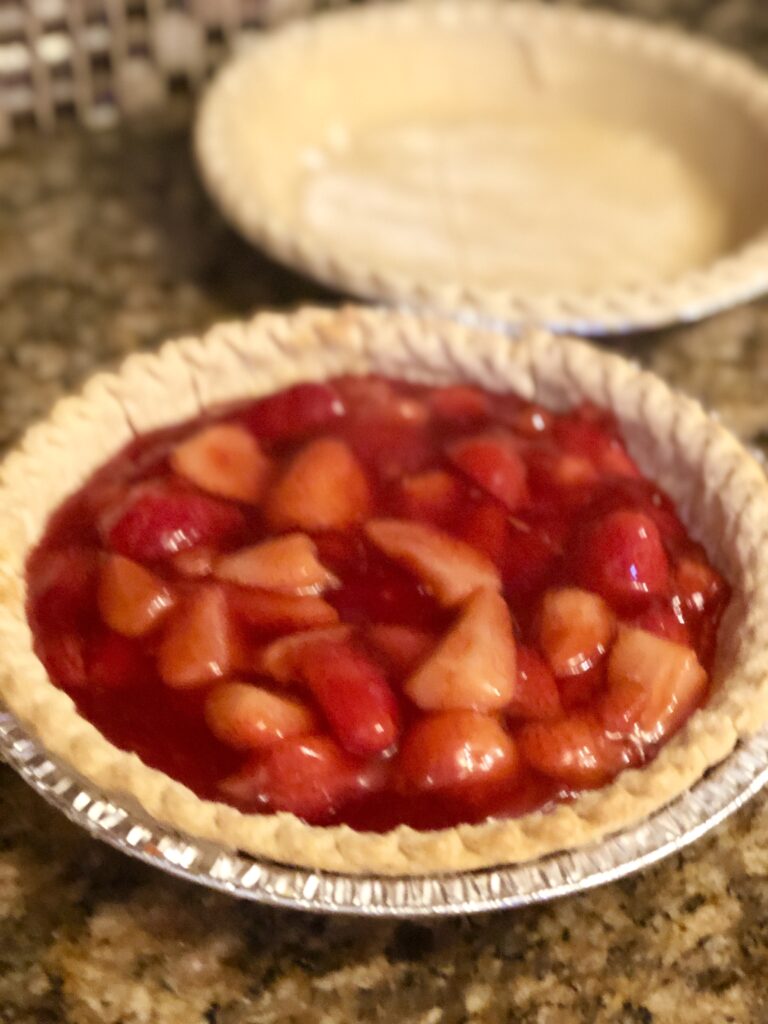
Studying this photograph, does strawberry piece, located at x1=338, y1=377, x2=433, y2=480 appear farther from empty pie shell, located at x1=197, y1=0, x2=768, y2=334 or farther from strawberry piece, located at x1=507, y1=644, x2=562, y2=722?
strawberry piece, located at x1=507, y1=644, x2=562, y2=722

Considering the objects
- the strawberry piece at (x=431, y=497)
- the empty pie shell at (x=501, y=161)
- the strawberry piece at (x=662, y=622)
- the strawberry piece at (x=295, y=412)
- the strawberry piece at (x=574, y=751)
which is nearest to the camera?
the strawberry piece at (x=574, y=751)

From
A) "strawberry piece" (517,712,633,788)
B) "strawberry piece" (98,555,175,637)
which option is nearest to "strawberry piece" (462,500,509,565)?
"strawberry piece" (517,712,633,788)

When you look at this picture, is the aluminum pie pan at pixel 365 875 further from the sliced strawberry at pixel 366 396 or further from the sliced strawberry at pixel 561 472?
the sliced strawberry at pixel 366 396

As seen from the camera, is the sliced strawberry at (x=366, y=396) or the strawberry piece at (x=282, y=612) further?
the sliced strawberry at (x=366, y=396)

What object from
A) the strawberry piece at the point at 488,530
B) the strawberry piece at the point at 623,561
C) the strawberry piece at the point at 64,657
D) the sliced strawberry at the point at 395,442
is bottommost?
the strawberry piece at the point at 64,657

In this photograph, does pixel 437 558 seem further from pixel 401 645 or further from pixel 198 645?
pixel 198 645

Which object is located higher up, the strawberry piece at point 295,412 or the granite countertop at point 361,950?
the strawberry piece at point 295,412

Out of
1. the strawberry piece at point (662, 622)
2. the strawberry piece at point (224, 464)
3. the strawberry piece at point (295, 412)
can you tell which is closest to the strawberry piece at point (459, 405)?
the strawberry piece at point (295, 412)
